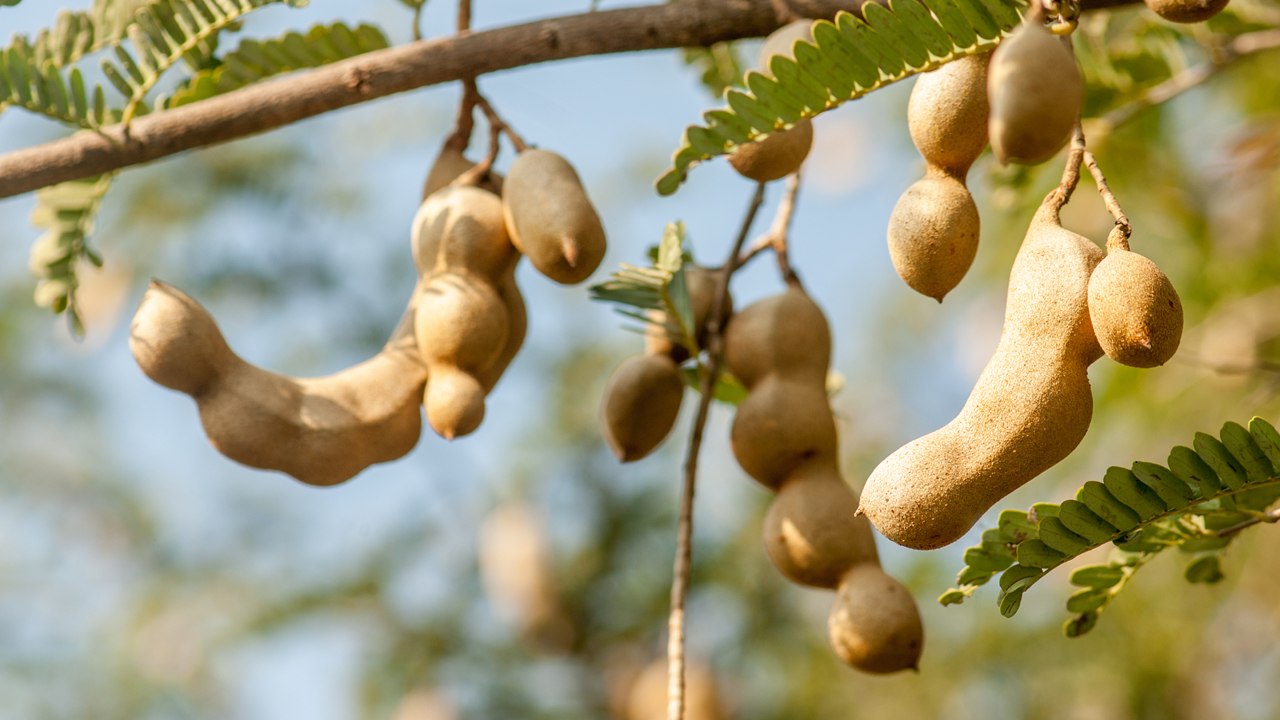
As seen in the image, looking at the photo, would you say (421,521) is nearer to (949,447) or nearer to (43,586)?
(43,586)

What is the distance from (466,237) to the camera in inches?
35.4

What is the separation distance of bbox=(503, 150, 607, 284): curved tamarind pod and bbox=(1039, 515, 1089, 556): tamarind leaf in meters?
0.38

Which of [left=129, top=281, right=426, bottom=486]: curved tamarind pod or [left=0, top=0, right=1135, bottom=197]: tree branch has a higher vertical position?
[left=0, top=0, right=1135, bottom=197]: tree branch

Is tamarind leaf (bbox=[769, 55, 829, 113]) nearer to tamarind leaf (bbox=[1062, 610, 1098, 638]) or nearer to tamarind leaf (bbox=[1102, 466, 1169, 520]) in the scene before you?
tamarind leaf (bbox=[1102, 466, 1169, 520])

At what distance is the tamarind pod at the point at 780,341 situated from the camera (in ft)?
3.08

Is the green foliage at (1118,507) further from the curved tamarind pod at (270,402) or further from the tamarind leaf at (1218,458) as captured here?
the curved tamarind pod at (270,402)

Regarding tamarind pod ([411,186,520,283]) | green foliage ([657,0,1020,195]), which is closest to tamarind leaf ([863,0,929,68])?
green foliage ([657,0,1020,195])

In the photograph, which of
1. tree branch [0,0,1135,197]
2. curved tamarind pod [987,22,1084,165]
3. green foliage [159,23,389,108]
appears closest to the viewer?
curved tamarind pod [987,22,1084,165]

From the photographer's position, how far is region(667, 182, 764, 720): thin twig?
821 millimetres

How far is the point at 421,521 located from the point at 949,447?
2.48m

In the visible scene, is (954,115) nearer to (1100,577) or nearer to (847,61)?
(847,61)

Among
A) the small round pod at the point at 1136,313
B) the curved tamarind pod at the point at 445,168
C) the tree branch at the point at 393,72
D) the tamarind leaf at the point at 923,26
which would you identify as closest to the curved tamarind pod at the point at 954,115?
the tamarind leaf at the point at 923,26

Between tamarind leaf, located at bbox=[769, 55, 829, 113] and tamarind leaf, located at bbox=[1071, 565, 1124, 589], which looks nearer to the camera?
tamarind leaf, located at bbox=[769, 55, 829, 113]

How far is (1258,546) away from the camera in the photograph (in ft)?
7.40
